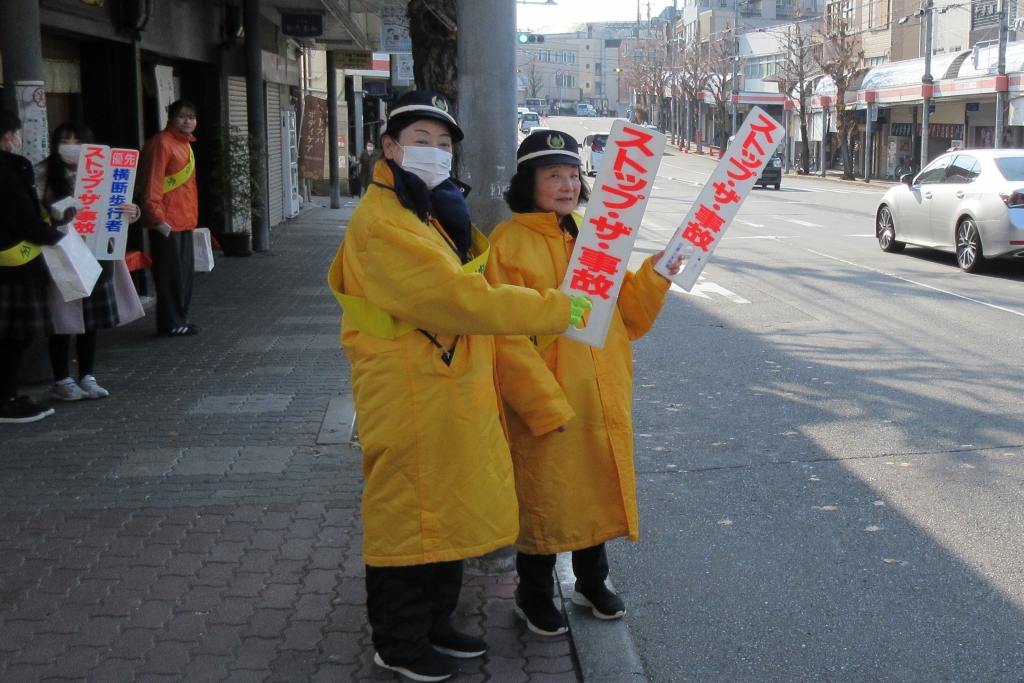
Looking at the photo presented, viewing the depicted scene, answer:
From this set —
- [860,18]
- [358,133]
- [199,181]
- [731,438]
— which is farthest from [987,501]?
[860,18]

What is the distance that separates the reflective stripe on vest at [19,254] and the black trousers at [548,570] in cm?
421

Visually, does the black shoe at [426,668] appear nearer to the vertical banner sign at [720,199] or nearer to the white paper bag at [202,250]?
the vertical banner sign at [720,199]

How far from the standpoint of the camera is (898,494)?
576 cm

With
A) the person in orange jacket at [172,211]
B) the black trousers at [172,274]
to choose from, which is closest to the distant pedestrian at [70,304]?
the person in orange jacket at [172,211]

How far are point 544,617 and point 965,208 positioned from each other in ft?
39.7

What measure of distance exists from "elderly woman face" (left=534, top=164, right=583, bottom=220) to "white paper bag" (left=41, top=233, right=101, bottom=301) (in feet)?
13.5

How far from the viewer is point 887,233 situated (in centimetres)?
1691

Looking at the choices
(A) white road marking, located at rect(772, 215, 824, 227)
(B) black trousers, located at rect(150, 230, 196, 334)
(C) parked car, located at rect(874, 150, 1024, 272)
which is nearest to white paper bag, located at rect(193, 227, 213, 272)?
(B) black trousers, located at rect(150, 230, 196, 334)

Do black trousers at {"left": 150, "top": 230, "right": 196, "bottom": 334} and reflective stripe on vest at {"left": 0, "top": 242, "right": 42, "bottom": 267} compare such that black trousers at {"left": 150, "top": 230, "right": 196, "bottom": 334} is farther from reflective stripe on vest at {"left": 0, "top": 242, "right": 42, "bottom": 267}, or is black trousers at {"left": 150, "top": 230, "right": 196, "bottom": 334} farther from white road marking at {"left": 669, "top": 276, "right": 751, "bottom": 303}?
white road marking at {"left": 669, "top": 276, "right": 751, "bottom": 303}

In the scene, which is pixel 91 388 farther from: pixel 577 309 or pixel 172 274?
pixel 577 309

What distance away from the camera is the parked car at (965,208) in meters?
13.7

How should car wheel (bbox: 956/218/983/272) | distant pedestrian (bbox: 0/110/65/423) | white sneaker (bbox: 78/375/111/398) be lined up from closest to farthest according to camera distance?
distant pedestrian (bbox: 0/110/65/423)
white sneaker (bbox: 78/375/111/398)
car wheel (bbox: 956/218/983/272)

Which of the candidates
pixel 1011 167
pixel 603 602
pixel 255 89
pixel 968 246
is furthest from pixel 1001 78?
pixel 603 602

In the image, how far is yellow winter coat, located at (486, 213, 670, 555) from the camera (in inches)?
151
